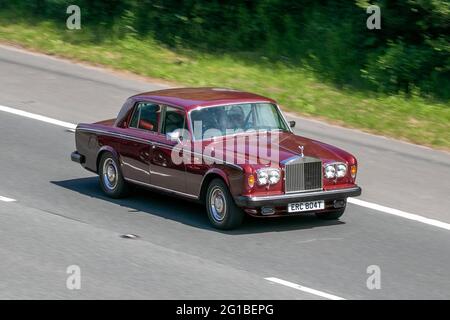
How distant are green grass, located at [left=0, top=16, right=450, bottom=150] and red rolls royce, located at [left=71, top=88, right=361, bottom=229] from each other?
5.38 meters

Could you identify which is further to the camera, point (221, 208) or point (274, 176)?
point (221, 208)

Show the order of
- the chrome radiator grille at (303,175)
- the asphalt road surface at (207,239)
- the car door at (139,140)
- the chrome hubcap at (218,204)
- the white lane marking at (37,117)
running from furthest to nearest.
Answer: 1. the white lane marking at (37,117)
2. the car door at (139,140)
3. the chrome hubcap at (218,204)
4. the chrome radiator grille at (303,175)
5. the asphalt road surface at (207,239)

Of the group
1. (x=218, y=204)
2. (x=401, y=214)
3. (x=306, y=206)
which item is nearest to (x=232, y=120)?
(x=218, y=204)

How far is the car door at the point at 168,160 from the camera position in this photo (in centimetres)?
1458

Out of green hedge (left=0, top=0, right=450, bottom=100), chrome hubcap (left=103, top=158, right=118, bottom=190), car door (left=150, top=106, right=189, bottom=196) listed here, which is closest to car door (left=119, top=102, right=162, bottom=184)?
car door (left=150, top=106, right=189, bottom=196)

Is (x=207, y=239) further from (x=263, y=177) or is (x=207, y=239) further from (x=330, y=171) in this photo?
(x=330, y=171)

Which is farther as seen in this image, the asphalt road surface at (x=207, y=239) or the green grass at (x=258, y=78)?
the green grass at (x=258, y=78)

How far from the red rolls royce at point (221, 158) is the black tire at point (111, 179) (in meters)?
0.01

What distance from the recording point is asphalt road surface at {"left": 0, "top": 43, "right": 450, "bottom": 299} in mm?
11727

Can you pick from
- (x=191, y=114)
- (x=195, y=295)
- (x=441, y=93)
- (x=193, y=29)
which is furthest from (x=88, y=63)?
(x=195, y=295)

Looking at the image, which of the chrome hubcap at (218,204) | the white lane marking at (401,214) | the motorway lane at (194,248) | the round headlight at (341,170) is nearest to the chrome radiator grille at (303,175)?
the round headlight at (341,170)

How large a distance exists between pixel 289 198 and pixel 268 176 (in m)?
0.39

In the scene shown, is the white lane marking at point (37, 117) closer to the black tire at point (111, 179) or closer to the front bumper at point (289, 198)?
the black tire at point (111, 179)

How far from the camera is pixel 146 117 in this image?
608 inches
